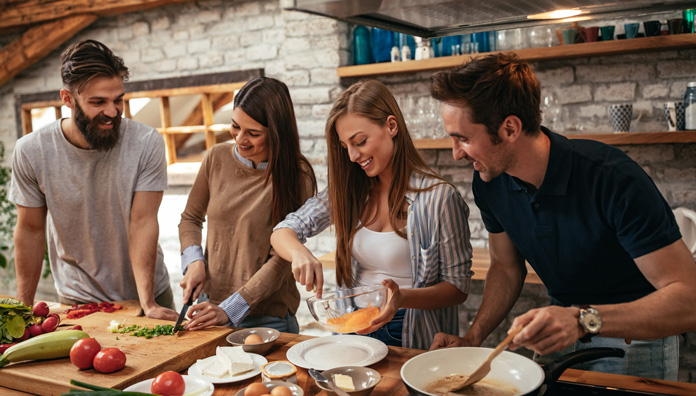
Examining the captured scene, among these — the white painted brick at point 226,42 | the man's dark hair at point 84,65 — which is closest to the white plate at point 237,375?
the man's dark hair at point 84,65

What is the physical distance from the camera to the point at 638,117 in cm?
335

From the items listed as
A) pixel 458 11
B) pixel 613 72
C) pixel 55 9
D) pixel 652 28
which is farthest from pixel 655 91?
pixel 55 9

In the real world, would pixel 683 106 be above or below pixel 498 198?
above

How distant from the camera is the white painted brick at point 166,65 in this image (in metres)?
4.91

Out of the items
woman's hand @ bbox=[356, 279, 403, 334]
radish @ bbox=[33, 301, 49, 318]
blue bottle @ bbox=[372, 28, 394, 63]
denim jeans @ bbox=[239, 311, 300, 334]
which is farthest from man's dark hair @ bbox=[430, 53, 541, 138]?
blue bottle @ bbox=[372, 28, 394, 63]

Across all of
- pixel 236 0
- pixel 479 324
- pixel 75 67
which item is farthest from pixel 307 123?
pixel 479 324

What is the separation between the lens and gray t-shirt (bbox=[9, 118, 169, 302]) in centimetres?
234

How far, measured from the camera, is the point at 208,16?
4.74 m

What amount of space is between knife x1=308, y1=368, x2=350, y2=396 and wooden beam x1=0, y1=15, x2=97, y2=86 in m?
4.62

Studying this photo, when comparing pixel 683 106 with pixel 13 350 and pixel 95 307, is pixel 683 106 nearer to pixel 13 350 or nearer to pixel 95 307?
pixel 95 307

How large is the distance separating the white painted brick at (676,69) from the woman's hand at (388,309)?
2.57m

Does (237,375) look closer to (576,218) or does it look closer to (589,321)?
(589,321)

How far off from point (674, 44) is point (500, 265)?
1982 mm

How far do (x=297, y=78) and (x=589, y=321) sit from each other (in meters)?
3.17
